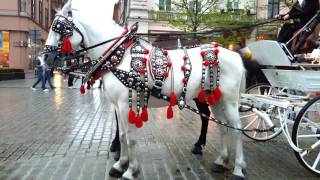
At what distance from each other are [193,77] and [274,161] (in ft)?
6.88

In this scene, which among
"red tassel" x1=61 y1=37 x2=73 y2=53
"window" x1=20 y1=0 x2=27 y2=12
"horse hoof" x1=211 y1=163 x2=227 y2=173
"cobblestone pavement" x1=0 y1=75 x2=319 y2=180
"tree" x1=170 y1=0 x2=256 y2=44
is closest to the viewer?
"red tassel" x1=61 y1=37 x2=73 y2=53

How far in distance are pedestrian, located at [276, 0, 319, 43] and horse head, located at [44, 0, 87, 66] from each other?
3.08m

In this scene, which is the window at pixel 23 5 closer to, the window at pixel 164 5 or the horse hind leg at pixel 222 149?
the window at pixel 164 5

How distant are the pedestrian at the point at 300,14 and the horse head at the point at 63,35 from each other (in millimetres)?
3083

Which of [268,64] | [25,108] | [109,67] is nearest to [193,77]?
[109,67]

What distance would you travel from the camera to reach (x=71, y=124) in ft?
33.9

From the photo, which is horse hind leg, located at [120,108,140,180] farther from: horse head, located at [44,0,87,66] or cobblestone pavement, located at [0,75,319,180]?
horse head, located at [44,0,87,66]

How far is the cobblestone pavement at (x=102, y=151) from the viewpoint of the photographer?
6020 millimetres

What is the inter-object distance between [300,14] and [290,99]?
1.28 metres

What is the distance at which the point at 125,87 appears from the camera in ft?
17.7

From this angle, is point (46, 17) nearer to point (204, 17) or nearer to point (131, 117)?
point (204, 17)

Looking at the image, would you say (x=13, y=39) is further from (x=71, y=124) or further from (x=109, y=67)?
(x=109, y=67)

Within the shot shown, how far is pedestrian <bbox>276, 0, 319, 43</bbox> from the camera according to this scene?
6.62 m

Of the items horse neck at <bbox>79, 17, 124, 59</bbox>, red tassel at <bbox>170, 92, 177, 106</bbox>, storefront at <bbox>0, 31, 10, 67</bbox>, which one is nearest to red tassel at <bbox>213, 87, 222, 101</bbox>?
red tassel at <bbox>170, 92, 177, 106</bbox>
